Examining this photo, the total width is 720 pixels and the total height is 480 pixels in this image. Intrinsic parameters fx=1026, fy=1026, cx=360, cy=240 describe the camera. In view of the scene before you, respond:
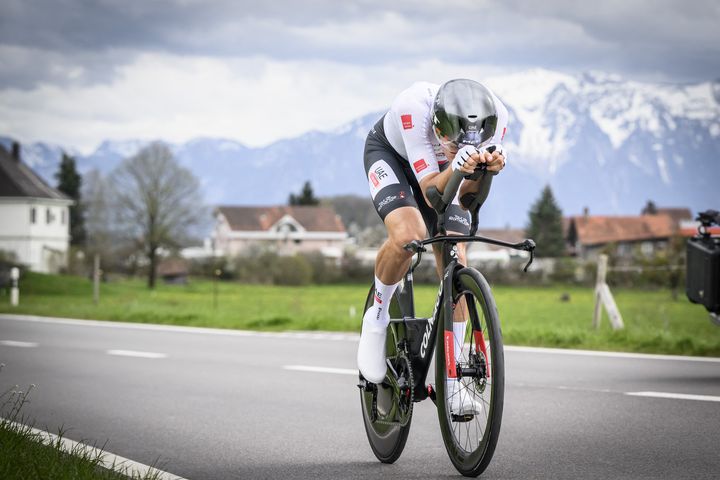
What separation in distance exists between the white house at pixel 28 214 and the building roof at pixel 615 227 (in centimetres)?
7313

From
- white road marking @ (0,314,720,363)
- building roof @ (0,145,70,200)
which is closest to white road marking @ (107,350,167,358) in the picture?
white road marking @ (0,314,720,363)

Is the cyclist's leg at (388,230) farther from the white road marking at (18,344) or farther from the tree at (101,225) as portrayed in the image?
the tree at (101,225)

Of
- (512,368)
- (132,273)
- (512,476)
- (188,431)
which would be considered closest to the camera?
(512,476)

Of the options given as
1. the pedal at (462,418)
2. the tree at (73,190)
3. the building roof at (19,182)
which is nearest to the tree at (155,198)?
the building roof at (19,182)

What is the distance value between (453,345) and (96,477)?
168 centimetres

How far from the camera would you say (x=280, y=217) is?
135750mm

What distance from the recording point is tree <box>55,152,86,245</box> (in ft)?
355

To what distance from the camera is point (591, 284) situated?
53.6m

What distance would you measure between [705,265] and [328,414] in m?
2.89

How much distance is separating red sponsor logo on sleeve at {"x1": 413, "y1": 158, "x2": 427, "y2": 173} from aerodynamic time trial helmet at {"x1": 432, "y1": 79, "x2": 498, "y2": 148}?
232 millimetres

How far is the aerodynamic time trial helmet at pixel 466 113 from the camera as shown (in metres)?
4.62

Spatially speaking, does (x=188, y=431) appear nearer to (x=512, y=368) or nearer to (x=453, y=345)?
(x=453, y=345)

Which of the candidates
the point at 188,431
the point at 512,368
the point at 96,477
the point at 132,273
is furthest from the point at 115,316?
the point at 132,273

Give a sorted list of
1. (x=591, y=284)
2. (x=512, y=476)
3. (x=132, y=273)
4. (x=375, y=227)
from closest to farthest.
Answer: (x=512, y=476)
(x=591, y=284)
(x=132, y=273)
(x=375, y=227)
